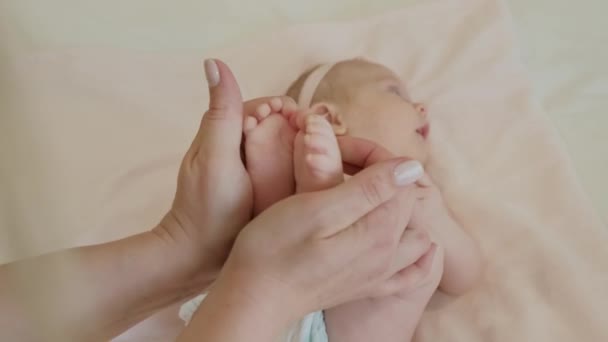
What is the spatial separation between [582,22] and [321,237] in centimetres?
85

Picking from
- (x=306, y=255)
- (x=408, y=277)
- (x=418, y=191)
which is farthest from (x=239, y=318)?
(x=418, y=191)

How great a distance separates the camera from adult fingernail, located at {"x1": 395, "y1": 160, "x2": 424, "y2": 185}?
649 mm

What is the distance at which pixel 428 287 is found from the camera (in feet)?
2.85

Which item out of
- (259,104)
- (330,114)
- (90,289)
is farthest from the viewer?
(330,114)

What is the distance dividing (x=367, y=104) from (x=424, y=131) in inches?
5.0

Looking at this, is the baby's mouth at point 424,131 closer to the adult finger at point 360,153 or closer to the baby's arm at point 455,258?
the baby's arm at point 455,258

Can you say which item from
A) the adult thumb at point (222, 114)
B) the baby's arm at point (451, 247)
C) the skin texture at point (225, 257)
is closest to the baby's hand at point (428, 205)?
the baby's arm at point (451, 247)

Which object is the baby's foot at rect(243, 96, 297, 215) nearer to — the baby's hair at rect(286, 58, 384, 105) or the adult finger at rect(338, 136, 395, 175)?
the adult finger at rect(338, 136, 395, 175)

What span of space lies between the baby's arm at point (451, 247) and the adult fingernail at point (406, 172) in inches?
8.3

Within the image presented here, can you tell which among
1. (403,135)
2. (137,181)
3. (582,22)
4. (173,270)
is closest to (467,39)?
(582,22)

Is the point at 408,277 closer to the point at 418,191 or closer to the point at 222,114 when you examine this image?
the point at 418,191

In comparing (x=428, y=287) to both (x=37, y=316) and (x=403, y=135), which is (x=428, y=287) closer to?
(x=403, y=135)

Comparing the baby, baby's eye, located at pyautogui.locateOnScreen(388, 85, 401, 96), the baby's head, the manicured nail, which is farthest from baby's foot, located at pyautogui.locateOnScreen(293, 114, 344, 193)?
baby's eye, located at pyautogui.locateOnScreen(388, 85, 401, 96)

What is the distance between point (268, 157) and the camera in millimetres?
797
